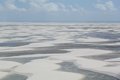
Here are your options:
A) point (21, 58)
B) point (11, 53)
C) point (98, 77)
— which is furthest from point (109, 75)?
point (11, 53)

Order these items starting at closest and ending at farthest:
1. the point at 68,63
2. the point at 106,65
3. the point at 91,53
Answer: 1. the point at 106,65
2. the point at 68,63
3. the point at 91,53

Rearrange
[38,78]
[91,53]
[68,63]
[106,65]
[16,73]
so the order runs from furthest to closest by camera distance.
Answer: [91,53] → [68,63] → [106,65] → [16,73] → [38,78]

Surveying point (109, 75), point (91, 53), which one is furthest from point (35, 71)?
point (91, 53)

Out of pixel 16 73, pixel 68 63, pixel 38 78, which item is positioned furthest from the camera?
pixel 68 63

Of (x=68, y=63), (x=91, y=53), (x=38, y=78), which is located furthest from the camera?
(x=91, y=53)

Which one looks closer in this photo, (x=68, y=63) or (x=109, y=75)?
(x=109, y=75)

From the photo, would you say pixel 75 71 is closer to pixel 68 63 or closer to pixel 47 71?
pixel 47 71

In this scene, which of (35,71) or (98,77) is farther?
(35,71)

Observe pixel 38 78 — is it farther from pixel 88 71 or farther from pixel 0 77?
A: pixel 88 71
